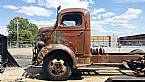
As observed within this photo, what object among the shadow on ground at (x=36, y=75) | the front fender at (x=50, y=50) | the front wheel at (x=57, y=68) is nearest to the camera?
the front wheel at (x=57, y=68)

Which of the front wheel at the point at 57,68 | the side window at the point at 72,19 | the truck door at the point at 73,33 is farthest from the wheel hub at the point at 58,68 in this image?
the side window at the point at 72,19

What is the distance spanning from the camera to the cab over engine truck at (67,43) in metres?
10.9

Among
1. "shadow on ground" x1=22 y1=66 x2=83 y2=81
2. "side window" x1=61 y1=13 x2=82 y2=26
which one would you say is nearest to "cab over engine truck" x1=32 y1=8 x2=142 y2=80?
"side window" x1=61 y1=13 x2=82 y2=26

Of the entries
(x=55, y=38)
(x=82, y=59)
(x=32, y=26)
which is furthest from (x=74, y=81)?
(x=32, y=26)

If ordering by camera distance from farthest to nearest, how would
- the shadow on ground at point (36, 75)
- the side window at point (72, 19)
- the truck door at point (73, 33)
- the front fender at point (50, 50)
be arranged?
the side window at point (72, 19), the truck door at point (73, 33), the shadow on ground at point (36, 75), the front fender at point (50, 50)

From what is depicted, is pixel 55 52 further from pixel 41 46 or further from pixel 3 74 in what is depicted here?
pixel 3 74

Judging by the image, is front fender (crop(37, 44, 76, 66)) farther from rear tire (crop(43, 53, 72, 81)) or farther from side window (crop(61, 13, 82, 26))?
side window (crop(61, 13, 82, 26))

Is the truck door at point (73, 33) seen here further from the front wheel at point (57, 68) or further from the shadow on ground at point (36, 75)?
the shadow on ground at point (36, 75)

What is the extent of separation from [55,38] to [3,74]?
2267 millimetres

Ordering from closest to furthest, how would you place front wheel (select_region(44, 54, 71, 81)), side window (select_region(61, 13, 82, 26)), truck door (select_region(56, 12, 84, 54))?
front wheel (select_region(44, 54, 71, 81)), truck door (select_region(56, 12, 84, 54)), side window (select_region(61, 13, 82, 26))

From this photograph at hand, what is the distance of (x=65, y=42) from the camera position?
37.5 feet

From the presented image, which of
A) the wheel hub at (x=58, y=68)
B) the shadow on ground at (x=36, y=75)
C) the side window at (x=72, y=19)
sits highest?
the side window at (x=72, y=19)

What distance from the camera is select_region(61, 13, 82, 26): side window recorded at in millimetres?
11500

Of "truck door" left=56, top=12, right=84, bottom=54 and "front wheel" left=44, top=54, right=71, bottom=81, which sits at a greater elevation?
"truck door" left=56, top=12, right=84, bottom=54
